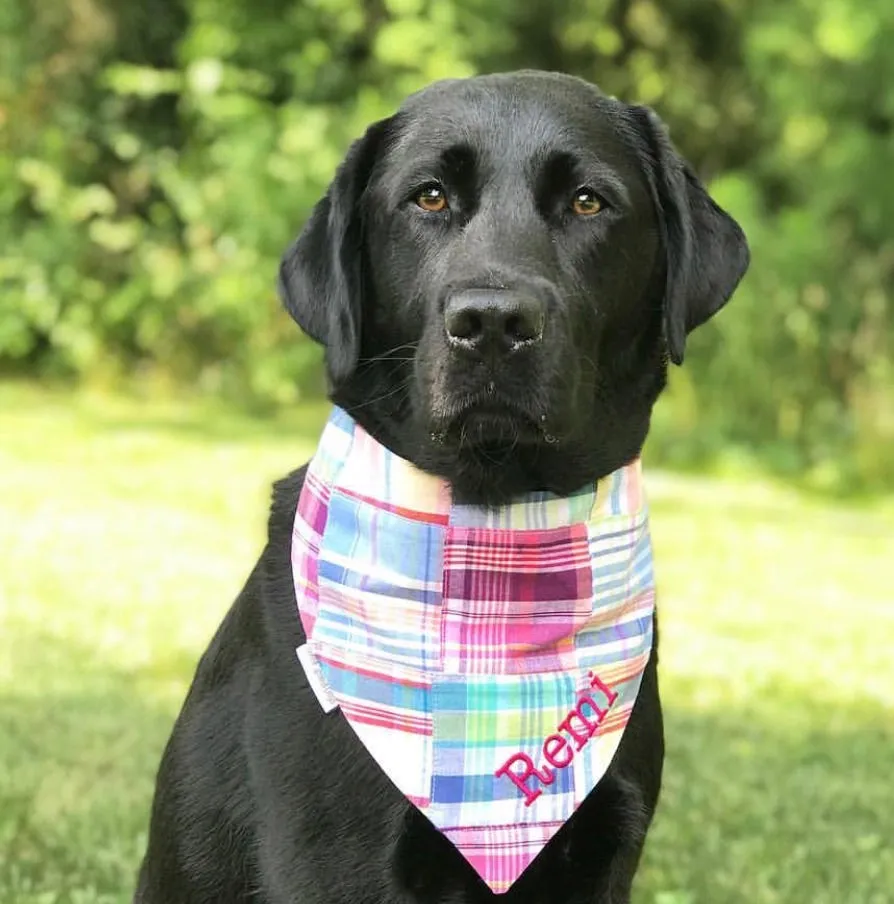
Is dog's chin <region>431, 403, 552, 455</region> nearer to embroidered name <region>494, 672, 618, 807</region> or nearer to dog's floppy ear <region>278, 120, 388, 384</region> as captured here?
dog's floppy ear <region>278, 120, 388, 384</region>

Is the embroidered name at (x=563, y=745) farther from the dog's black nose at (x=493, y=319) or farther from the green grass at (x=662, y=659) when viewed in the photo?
the green grass at (x=662, y=659)

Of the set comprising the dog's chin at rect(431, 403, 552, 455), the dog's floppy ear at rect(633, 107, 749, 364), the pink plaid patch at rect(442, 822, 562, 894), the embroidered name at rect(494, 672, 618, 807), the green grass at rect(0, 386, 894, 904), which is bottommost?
the green grass at rect(0, 386, 894, 904)

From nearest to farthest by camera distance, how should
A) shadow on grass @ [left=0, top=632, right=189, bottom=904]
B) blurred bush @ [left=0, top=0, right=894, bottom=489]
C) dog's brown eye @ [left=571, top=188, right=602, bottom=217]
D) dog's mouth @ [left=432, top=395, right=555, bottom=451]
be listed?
1. dog's mouth @ [left=432, top=395, right=555, bottom=451]
2. dog's brown eye @ [left=571, top=188, right=602, bottom=217]
3. shadow on grass @ [left=0, top=632, right=189, bottom=904]
4. blurred bush @ [left=0, top=0, right=894, bottom=489]

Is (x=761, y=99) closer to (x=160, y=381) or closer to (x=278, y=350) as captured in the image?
(x=278, y=350)

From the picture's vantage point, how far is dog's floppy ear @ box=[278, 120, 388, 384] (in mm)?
2637

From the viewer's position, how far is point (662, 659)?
19.1ft

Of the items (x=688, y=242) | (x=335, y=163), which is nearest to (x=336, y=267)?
(x=688, y=242)

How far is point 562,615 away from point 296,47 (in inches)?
444

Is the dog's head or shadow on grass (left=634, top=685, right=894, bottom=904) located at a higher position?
the dog's head

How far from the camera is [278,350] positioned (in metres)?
12.2

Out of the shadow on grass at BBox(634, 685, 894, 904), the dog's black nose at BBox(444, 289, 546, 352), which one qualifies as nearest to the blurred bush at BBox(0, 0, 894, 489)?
the shadow on grass at BBox(634, 685, 894, 904)

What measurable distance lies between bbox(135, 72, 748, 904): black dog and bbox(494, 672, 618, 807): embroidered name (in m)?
0.06

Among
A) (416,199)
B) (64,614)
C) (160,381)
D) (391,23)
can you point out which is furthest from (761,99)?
(416,199)

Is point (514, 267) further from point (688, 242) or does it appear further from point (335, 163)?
point (335, 163)
